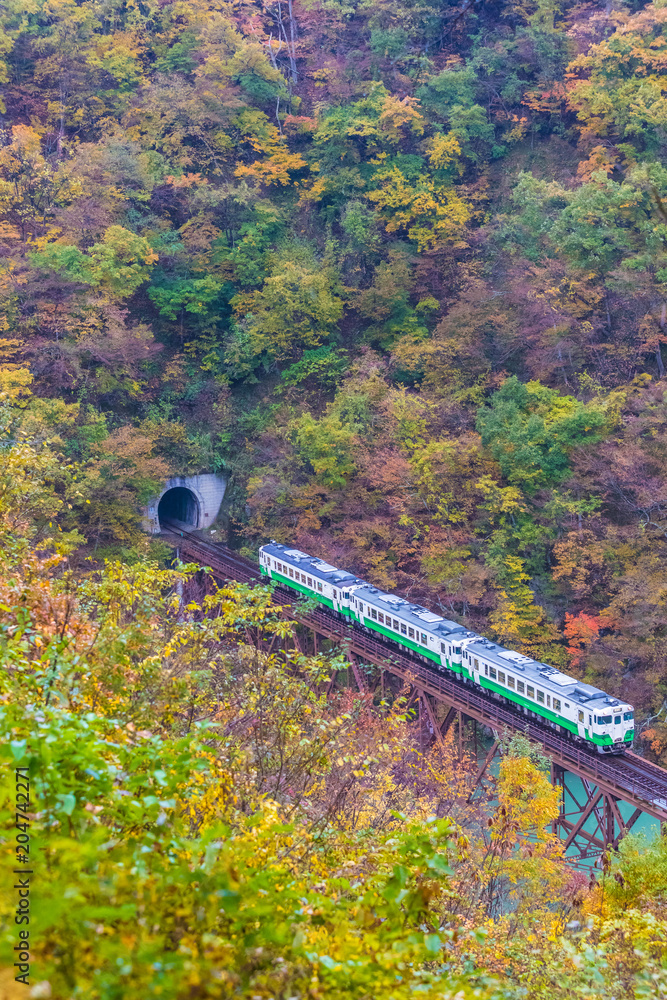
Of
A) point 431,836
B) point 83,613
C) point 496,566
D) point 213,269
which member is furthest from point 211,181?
point 431,836

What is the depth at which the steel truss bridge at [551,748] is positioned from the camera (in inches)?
611

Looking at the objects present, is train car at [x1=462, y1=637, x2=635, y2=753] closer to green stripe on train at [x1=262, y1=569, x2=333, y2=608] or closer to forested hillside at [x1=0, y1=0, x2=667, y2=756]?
forested hillside at [x1=0, y1=0, x2=667, y2=756]

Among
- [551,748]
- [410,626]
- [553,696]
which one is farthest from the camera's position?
[410,626]

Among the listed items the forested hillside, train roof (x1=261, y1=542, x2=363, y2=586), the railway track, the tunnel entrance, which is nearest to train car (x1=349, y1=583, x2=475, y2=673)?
the railway track

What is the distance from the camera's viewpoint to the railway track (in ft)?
50.3

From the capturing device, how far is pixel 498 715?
59.8ft

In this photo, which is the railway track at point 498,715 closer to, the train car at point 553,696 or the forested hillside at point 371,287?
the train car at point 553,696

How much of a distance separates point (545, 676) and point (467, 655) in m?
2.30

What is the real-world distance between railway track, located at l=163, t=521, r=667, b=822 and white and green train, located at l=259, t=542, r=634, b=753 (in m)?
0.27

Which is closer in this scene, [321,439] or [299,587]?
[299,587]

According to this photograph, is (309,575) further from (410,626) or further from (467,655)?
(467,655)

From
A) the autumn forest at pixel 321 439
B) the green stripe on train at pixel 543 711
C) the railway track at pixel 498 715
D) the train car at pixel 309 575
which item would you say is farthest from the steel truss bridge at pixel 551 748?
the autumn forest at pixel 321 439

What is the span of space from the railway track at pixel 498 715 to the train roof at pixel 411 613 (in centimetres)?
107

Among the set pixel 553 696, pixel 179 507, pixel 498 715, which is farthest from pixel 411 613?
pixel 179 507
